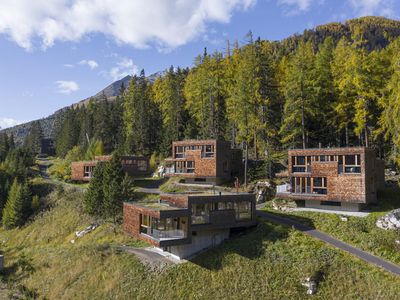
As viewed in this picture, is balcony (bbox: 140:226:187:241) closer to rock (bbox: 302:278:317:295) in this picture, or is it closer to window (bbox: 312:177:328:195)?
rock (bbox: 302:278:317:295)

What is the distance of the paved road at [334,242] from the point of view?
927 inches

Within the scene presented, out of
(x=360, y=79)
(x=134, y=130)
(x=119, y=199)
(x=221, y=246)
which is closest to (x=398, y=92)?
(x=360, y=79)

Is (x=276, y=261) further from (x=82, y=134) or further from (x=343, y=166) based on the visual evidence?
(x=82, y=134)

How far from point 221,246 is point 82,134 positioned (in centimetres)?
7297

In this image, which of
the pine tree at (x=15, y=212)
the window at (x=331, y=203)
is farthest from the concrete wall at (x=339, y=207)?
the pine tree at (x=15, y=212)

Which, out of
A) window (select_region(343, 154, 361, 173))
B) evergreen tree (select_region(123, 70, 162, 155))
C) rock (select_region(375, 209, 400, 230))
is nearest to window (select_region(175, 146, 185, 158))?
evergreen tree (select_region(123, 70, 162, 155))

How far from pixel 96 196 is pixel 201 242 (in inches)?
760

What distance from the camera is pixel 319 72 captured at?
4734 cm

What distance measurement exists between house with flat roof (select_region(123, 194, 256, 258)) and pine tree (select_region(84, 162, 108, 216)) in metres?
13.5

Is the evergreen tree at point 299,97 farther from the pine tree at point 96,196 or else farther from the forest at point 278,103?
the pine tree at point 96,196

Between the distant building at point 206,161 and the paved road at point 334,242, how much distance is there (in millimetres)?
11564

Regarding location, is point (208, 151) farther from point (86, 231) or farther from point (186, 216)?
point (186, 216)

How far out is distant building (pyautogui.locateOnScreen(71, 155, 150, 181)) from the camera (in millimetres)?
58562

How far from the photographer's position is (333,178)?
33.5m
